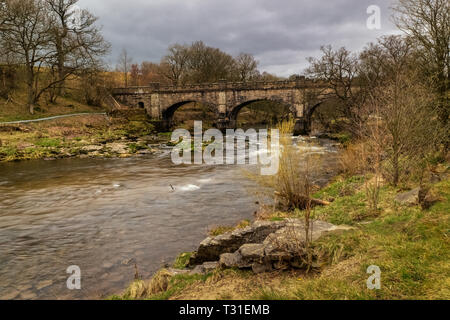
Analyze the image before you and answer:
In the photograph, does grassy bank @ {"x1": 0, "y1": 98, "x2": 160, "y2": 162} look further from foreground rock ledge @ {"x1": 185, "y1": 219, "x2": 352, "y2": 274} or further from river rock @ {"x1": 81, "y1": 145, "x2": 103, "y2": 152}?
foreground rock ledge @ {"x1": 185, "y1": 219, "x2": 352, "y2": 274}

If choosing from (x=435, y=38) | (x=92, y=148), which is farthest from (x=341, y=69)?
(x=92, y=148)

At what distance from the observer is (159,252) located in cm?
852

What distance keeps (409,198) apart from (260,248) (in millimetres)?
4998

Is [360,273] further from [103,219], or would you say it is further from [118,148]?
[118,148]

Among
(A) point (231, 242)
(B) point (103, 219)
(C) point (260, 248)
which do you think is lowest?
(B) point (103, 219)

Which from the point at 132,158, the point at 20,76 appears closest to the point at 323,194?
the point at 132,158

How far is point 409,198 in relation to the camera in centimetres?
841

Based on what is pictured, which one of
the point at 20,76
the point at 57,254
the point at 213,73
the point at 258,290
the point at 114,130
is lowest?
the point at 57,254

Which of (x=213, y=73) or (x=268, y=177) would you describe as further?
(x=213, y=73)

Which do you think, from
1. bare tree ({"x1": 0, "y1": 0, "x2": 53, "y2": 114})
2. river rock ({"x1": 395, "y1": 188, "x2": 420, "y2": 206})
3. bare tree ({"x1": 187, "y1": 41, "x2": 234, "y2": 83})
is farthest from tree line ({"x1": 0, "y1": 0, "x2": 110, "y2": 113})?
river rock ({"x1": 395, "y1": 188, "x2": 420, "y2": 206})

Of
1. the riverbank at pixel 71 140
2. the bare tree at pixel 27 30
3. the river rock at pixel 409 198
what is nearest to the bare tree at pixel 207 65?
the riverbank at pixel 71 140

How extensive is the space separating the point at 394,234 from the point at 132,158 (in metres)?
22.4

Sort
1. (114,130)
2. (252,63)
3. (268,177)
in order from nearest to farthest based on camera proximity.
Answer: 1. (268,177)
2. (114,130)
3. (252,63)
